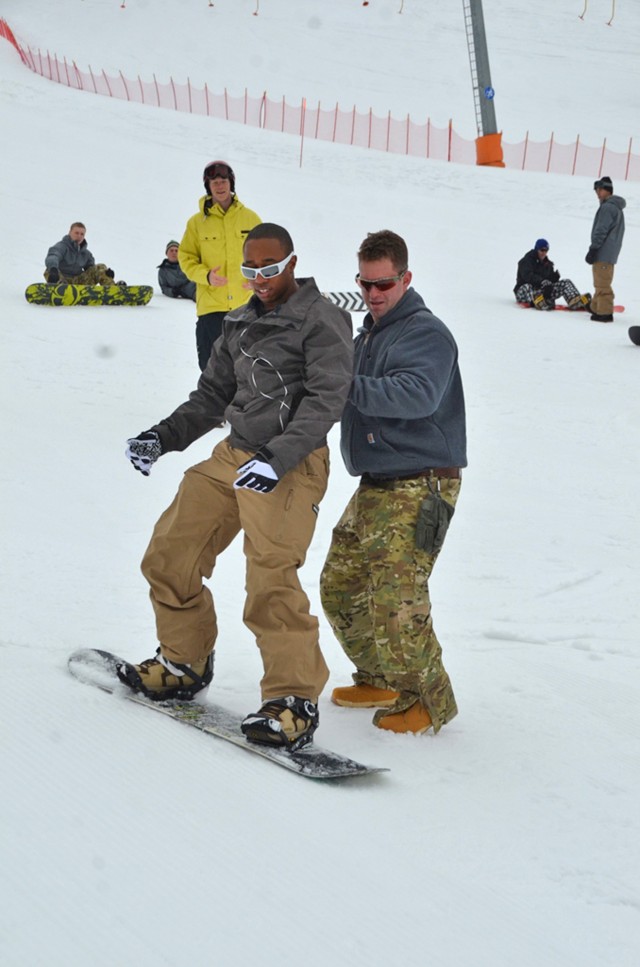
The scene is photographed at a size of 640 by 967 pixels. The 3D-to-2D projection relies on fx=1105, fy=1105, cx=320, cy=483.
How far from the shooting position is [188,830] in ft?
8.65

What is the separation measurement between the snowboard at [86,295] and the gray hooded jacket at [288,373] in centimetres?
865

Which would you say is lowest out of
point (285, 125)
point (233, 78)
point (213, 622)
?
point (213, 622)

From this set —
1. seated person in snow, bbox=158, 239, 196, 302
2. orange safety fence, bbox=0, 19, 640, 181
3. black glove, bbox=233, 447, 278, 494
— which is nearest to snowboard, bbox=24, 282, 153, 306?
seated person in snow, bbox=158, 239, 196, 302

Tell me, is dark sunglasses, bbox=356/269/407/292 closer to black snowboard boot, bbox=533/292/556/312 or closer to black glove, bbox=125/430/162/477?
black glove, bbox=125/430/162/477

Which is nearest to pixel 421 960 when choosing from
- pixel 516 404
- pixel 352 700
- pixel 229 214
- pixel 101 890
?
pixel 101 890

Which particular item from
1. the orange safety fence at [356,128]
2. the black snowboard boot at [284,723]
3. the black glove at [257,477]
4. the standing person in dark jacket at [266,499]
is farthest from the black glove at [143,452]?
the orange safety fence at [356,128]

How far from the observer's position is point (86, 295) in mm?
12008

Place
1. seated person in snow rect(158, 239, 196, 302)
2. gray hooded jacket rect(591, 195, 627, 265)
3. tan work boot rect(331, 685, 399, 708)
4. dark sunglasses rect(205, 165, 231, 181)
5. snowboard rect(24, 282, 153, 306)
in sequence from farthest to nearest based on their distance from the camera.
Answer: seated person in snow rect(158, 239, 196, 302) < gray hooded jacket rect(591, 195, 627, 265) < snowboard rect(24, 282, 153, 306) < dark sunglasses rect(205, 165, 231, 181) < tan work boot rect(331, 685, 399, 708)

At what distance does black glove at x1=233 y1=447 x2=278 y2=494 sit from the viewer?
3121 mm

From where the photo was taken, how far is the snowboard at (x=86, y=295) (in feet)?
38.5

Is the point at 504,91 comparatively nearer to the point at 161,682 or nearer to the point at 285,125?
the point at 285,125

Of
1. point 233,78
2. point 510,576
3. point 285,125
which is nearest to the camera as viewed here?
point 510,576

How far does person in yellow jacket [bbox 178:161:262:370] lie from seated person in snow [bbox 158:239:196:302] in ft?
19.9

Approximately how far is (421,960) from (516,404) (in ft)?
23.8
